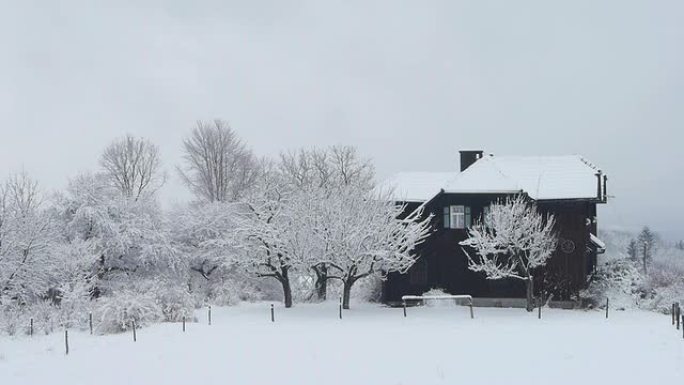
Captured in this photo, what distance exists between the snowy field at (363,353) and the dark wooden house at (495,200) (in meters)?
6.61

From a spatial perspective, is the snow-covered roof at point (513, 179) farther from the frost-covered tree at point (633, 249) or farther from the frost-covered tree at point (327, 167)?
the frost-covered tree at point (633, 249)

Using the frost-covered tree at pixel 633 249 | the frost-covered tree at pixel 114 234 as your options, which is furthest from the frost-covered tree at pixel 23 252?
the frost-covered tree at pixel 633 249

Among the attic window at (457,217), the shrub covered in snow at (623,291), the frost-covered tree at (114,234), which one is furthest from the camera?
the frost-covered tree at (114,234)

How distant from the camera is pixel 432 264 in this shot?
106ft

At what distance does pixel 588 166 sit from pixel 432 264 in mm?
9955

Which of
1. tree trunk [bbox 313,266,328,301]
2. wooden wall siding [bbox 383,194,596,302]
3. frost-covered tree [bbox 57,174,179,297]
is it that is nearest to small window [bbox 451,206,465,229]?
wooden wall siding [bbox 383,194,596,302]

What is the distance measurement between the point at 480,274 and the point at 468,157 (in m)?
7.44

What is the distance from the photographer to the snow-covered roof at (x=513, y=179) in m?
30.7

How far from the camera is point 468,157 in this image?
116 feet

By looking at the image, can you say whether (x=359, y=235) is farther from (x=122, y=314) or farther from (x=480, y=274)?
(x=122, y=314)

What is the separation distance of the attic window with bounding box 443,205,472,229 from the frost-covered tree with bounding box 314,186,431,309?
3.98m

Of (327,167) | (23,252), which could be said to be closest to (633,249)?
(327,167)

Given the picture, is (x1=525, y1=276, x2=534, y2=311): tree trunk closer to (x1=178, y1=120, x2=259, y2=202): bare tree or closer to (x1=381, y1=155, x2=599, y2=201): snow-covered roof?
(x1=381, y1=155, x2=599, y2=201): snow-covered roof

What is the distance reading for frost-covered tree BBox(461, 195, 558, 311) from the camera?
91.5 ft
